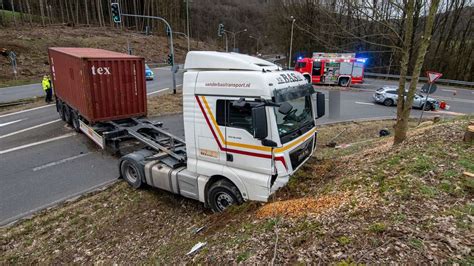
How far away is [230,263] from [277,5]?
48.1 m

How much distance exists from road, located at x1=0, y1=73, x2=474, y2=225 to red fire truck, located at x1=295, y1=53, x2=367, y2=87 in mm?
15817

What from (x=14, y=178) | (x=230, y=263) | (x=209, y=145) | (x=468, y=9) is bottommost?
(x=14, y=178)

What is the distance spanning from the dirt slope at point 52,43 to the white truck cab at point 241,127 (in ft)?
97.9

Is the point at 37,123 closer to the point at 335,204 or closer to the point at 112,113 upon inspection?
the point at 112,113

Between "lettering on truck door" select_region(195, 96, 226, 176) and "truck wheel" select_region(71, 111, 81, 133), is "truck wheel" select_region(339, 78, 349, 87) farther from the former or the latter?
"lettering on truck door" select_region(195, 96, 226, 176)

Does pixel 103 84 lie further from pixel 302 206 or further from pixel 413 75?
pixel 413 75

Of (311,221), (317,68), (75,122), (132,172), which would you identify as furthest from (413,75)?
(317,68)

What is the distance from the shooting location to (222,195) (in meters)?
5.50

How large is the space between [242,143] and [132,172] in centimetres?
388

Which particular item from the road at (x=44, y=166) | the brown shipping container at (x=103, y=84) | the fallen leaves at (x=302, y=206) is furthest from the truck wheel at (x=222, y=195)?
the brown shipping container at (x=103, y=84)

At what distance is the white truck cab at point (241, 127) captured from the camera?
4.67 m

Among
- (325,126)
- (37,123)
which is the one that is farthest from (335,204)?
(37,123)

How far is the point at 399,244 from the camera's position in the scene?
3.13 m

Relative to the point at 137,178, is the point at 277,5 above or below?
above
